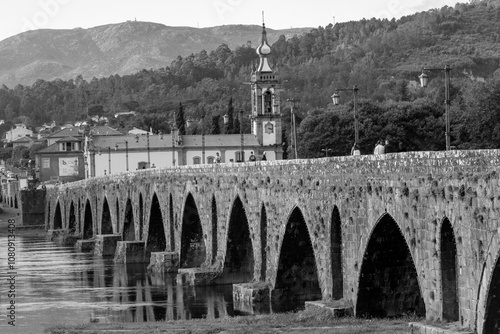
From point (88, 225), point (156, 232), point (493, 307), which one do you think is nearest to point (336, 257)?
point (493, 307)

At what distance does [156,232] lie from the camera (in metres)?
70.3

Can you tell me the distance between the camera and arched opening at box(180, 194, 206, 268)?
60.5 m

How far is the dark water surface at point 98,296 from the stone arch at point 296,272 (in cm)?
212

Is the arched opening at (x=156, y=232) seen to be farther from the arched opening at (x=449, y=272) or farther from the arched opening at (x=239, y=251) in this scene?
the arched opening at (x=449, y=272)

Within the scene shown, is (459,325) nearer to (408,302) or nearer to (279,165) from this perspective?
(408,302)

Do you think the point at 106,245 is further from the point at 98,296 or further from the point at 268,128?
the point at 268,128

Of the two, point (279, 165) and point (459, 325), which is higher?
point (279, 165)

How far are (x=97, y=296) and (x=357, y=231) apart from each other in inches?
775

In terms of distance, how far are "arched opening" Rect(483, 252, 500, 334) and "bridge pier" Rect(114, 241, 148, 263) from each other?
43682 millimetres

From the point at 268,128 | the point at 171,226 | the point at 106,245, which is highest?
the point at 268,128

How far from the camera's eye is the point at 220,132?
566 ft

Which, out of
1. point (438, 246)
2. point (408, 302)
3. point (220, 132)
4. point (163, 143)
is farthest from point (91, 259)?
point (220, 132)

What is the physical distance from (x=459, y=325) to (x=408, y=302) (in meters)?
8.06

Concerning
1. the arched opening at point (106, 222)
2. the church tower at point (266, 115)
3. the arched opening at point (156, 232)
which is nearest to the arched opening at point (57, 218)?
the arched opening at point (106, 222)
